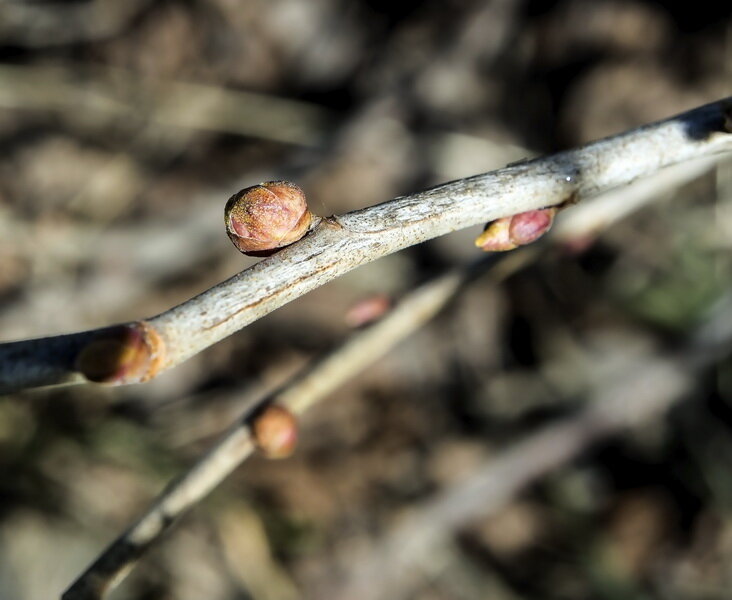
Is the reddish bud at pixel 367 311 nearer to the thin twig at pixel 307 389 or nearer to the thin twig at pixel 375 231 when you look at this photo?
the thin twig at pixel 307 389

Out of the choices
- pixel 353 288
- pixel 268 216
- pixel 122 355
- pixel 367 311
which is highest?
pixel 353 288

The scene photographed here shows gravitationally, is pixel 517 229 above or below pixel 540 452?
below

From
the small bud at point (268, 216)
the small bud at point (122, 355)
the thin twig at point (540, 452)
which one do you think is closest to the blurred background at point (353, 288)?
the thin twig at point (540, 452)

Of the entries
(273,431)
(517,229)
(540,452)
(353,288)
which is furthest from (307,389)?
(353,288)

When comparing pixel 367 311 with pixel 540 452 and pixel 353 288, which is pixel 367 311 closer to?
pixel 540 452

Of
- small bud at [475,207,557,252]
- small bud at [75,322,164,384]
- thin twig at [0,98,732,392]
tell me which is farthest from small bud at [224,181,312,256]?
small bud at [475,207,557,252]

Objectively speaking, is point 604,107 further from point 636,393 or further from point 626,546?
point 626,546
